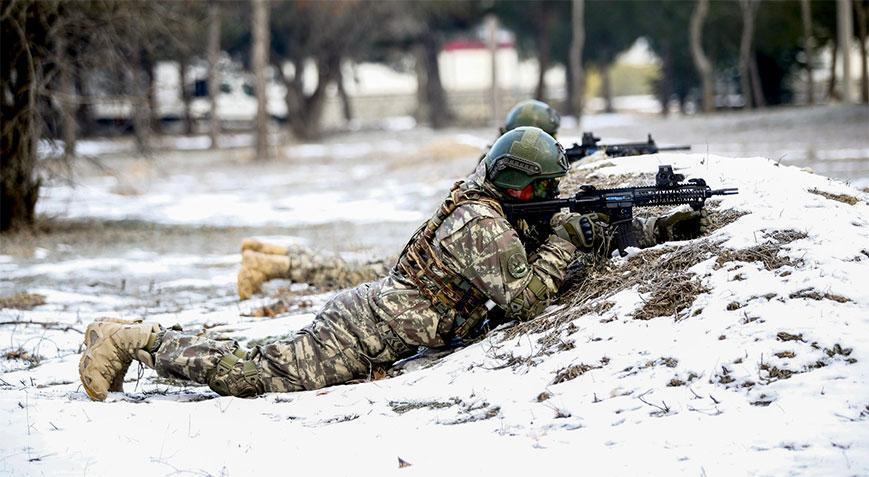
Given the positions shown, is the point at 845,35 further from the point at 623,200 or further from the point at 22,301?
the point at 623,200

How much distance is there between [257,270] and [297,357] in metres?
3.56

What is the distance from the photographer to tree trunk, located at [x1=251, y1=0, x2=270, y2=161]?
31.8 meters

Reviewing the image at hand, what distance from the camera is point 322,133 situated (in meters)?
47.3

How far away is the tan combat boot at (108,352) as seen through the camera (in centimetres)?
613

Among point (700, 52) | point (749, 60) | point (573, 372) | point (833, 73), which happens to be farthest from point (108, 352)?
point (749, 60)

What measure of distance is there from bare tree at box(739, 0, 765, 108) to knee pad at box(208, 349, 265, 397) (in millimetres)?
36013

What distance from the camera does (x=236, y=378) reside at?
6.16 m

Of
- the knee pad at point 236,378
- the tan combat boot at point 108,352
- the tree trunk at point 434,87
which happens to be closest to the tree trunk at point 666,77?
the tree trunk at point 434,87

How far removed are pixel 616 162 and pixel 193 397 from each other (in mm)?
3878

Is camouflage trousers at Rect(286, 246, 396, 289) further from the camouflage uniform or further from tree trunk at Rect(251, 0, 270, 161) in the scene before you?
tree trunk at Rect(251, 0, 270, 161)

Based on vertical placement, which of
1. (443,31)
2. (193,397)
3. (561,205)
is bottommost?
(193,397)

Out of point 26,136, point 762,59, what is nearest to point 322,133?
point 762,59

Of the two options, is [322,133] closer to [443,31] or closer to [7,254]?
[443,31]

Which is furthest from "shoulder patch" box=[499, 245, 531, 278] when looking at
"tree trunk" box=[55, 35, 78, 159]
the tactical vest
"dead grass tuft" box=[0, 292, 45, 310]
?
"tree trunk" box=[55, 35, 78, 159]
